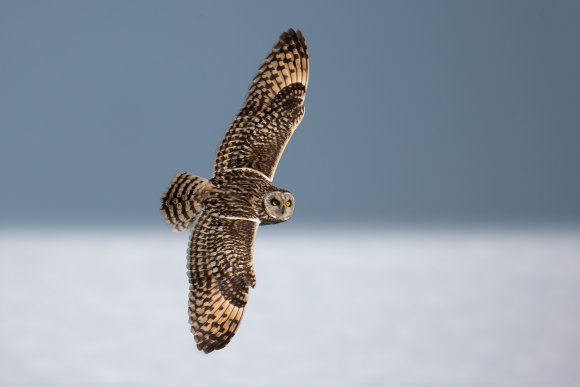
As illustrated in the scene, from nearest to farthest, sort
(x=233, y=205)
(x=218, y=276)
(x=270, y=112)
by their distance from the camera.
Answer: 1. (x=218, y=276)
2. (x=233, y=205)
3. (x=270, y=112)

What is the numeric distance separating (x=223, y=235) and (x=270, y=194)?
0.31m

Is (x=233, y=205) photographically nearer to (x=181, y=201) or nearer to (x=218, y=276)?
(x=181, y=201)

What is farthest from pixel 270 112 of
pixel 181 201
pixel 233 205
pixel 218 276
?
pixel 218 276

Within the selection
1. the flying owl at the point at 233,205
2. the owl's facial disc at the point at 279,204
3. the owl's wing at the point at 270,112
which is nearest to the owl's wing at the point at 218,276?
the flying owl at the point at 233,205

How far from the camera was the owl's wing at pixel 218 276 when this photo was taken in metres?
5.34

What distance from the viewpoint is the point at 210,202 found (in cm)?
553

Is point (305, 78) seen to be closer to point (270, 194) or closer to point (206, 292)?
point (270, 194)

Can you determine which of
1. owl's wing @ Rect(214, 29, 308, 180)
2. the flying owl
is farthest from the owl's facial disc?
owl's wing @ Rect(214, 29, 308, 180)

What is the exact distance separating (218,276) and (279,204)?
462mm

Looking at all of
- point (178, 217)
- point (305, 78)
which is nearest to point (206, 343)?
point (178, 217)

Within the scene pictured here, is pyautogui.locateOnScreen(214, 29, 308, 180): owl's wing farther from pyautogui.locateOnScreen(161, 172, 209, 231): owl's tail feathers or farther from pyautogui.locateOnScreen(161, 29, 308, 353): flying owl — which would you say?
pyautogui.locateOnScreen(161, 172, 209, 231): owl's tail feathers

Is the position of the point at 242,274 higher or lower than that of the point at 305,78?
lower

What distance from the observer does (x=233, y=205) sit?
553 centimetres

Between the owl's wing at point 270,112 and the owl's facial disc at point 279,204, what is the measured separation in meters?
0.29
